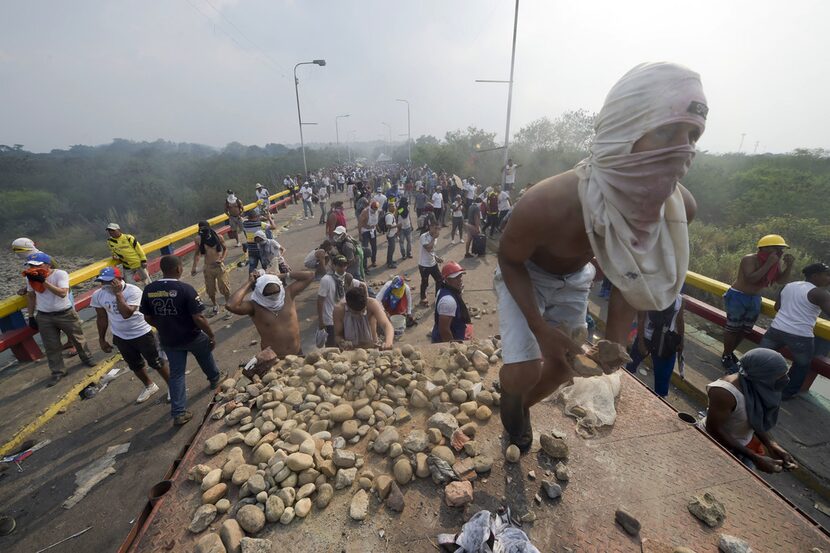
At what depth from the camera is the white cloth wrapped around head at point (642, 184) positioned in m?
1.33

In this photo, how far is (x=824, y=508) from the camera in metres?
3.16

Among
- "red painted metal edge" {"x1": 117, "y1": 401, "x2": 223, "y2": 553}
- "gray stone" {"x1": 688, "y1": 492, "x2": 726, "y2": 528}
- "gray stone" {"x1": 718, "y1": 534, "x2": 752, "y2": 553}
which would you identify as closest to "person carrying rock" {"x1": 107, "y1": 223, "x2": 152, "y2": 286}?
"red painted metal edge" {"x1": 117, "y1": 401, "x2": 223, "y2": 553}

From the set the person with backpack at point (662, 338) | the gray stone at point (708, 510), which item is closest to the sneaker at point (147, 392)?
the gray stone at point (708, 510)

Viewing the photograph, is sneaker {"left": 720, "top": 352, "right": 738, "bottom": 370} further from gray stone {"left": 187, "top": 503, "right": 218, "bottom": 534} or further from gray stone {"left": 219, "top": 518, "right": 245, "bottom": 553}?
gray stone {"left": 187, "top": 503, "right": 218, "bottom": 534}

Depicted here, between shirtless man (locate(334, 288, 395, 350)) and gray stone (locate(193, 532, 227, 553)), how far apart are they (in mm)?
2247

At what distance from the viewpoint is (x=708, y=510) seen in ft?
6.14

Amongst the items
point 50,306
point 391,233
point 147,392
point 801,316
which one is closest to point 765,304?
point 801,316

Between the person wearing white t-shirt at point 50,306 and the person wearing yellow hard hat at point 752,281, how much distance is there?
8615 millimetres

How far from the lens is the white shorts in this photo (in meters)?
2.03

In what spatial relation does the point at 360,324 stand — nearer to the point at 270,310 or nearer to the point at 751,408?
the point at 270,310

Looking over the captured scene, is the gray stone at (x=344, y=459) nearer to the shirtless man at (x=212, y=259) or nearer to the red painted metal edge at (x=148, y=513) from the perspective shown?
the red painted metal edge at (x=148, y=513)

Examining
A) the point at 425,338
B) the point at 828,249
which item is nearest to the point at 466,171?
the point at 828,249

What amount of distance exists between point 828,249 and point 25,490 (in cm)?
1918

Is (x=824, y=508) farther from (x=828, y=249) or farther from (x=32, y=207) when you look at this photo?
(x=32, y=207)
